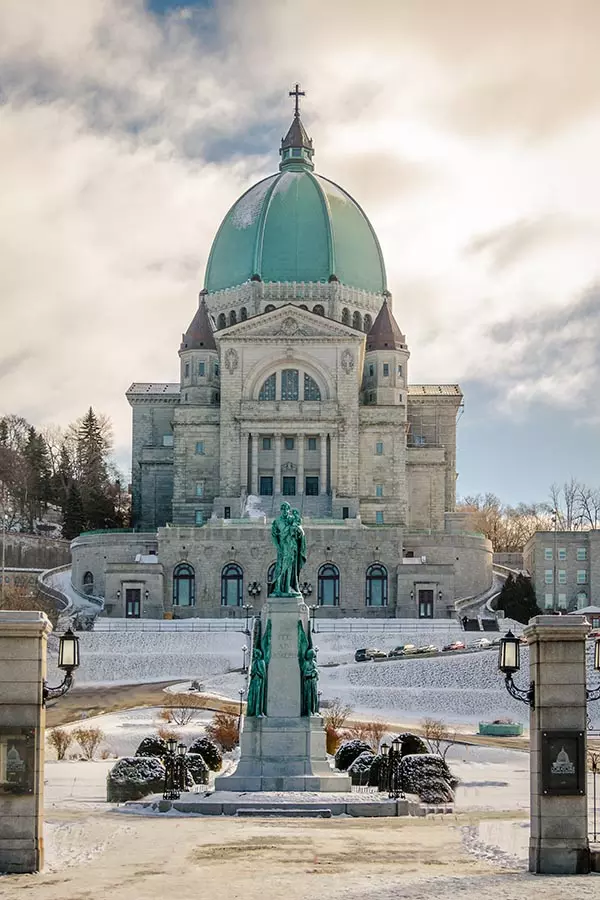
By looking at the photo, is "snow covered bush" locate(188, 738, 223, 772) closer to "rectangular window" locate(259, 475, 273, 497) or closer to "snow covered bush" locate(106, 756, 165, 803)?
"snow covered bush" locate(106, 756, 165, 803)

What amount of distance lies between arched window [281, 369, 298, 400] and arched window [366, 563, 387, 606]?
14.1 meters

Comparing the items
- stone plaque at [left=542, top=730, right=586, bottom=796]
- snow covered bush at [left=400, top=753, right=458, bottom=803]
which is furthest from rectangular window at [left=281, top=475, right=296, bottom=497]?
stone plaque at [left=542, top=730, right=586, bottom=796]

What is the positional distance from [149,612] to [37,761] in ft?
221

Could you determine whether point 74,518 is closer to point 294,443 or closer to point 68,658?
point 294,443

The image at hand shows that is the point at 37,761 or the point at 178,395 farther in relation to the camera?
the point at 178,395

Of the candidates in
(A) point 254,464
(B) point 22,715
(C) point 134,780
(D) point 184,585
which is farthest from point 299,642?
(A) point 254,464

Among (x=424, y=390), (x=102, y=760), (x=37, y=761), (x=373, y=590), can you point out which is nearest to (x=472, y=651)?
(x=373, y=590)

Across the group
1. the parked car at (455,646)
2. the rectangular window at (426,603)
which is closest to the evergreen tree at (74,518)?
the rectangular window at (426,603)

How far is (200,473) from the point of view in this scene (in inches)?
4072

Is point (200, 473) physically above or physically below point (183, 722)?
above

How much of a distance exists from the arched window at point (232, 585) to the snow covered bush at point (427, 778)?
2239 inches

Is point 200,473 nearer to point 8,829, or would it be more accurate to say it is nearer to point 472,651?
point 472,651

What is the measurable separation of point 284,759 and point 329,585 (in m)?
56.2

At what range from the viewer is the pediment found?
10169 centimetres
